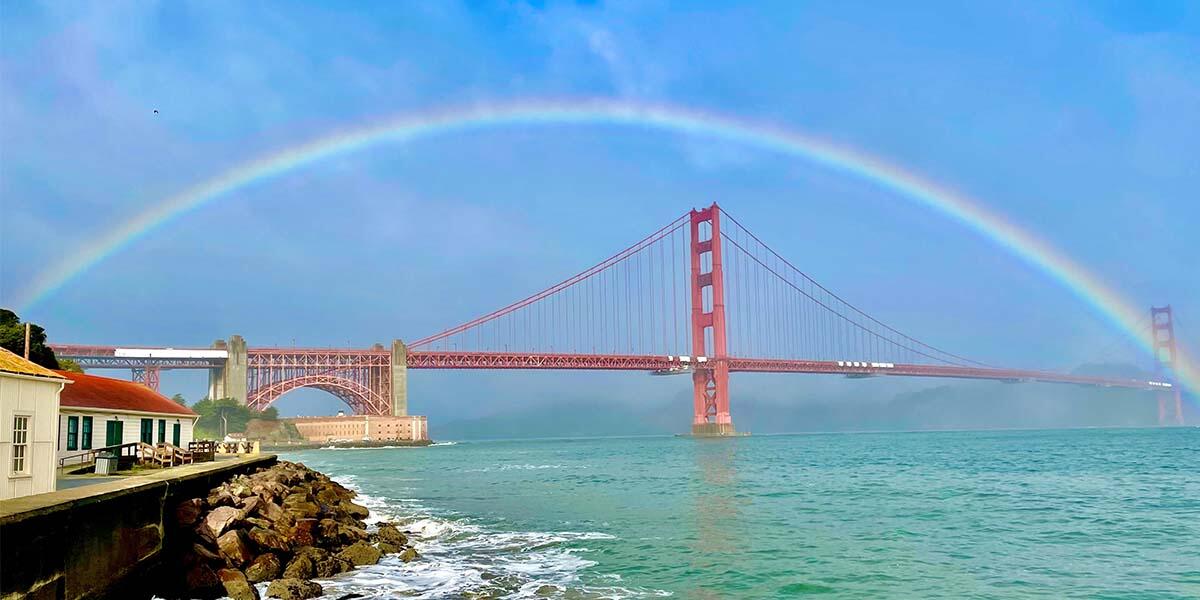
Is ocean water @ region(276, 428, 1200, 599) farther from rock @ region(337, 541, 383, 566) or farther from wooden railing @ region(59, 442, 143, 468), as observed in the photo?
wooden railing @ region(59, 442, 143, 468)

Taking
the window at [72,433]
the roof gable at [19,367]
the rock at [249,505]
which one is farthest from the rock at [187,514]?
the window at [72,433]

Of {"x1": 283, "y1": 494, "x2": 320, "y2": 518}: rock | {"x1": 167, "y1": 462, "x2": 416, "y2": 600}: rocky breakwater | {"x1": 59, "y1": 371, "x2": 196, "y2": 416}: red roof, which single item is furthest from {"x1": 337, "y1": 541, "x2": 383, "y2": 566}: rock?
{"x1": 59, "y1": 371, "x2": 196, "y2": 416}: red roof

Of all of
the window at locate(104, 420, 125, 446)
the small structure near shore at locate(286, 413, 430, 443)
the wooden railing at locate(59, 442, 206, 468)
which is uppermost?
the window at locate(104, 420, 125, 446)

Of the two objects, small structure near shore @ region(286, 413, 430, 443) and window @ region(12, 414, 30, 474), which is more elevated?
window @ region(12, 414, 30, 474)

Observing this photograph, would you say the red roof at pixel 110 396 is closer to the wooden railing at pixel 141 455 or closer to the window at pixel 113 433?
the window at pixel 113 433

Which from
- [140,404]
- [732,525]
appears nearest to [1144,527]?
[732,525]

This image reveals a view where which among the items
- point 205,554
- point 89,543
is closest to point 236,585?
point 205,554

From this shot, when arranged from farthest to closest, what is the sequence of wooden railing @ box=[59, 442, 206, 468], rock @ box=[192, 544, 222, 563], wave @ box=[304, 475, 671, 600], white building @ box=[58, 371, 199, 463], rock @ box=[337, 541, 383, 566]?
white building @ box=[58, 371, 199, 463], wooden railing @ box=[59, 442, 206, 468], rock @ box=[337, 541, 383, 566], wave @ box=[304, 475, 671, 600], rock @ box=[192, 544, 222, 563]
